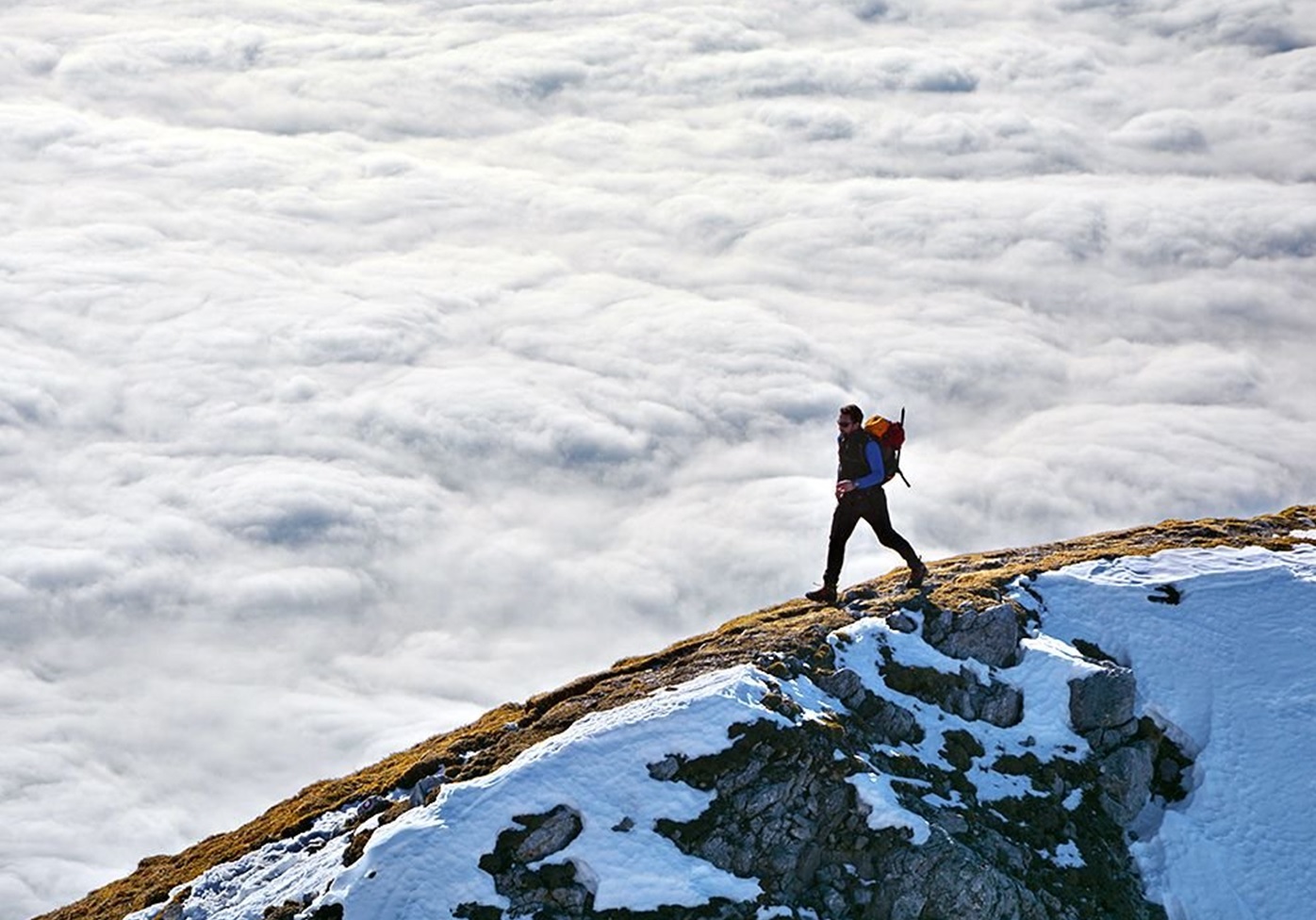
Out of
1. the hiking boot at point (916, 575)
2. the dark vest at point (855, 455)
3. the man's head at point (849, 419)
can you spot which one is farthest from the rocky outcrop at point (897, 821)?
the man's head at point (849, 419)

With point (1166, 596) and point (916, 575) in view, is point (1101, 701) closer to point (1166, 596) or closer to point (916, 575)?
point (1166, 596)

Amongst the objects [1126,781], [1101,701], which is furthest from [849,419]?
[1126,781]

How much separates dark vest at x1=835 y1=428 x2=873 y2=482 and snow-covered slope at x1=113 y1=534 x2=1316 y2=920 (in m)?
2.89

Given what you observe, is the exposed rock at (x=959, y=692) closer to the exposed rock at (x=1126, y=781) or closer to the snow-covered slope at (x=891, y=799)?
the snow-covered slope at (x=891, y=799)

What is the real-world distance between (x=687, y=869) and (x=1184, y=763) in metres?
10.4

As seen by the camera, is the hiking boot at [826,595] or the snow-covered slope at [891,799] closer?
the snow-covered slope at [891,799]

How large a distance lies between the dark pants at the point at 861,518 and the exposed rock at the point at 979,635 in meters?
1.69

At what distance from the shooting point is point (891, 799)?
82.8 ft

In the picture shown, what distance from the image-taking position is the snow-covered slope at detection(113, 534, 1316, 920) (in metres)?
23.8

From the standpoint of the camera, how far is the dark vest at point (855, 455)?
29.5 metres

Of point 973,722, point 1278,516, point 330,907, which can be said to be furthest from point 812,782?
point 1278,516

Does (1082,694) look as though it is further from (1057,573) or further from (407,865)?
(407,865)

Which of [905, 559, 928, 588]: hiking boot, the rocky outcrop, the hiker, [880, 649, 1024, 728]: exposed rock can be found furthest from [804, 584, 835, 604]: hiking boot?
the rocky outcrop

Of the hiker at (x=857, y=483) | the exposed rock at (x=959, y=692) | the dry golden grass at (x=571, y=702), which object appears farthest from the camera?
the hiker at (x=857, y=483)
